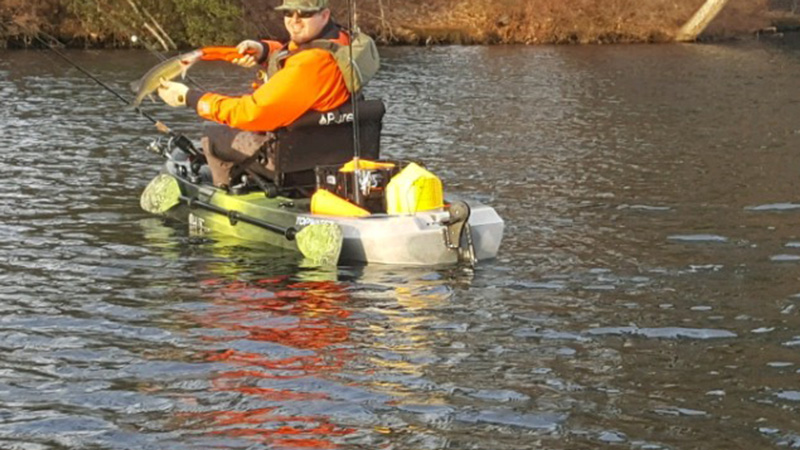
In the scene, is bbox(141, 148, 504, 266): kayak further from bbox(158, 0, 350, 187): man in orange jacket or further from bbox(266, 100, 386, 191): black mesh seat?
bbox(158, 0, 350, 187): man in orange jacket

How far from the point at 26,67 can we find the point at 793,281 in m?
25.4

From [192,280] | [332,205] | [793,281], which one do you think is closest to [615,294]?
[793,281]

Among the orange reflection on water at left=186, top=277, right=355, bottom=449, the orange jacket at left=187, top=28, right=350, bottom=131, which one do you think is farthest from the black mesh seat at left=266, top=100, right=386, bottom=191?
the orange reflection on water at left=186, top=277, right=355, bottom=449

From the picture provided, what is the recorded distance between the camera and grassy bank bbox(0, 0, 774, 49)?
42.7m

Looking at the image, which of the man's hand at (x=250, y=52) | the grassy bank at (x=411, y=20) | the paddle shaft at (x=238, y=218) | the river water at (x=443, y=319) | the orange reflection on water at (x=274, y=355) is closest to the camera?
the orange reflection on water at (x=274, y=355)

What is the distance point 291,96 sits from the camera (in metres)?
13.9

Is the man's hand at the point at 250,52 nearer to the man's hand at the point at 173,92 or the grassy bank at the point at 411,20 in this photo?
the man's hand at the point at 173,92

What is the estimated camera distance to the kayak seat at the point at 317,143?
46.6 feet

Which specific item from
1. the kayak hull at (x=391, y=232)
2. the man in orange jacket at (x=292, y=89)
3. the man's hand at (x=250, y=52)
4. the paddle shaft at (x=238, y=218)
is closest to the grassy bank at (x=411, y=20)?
the man's hand at (x=250, y=52)

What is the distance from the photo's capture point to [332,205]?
13.6 m

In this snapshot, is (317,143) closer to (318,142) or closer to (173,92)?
(318,142)

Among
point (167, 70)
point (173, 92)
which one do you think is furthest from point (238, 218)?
point (167, 70)

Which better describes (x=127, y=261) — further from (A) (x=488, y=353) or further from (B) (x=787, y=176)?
(B) (x=787, y=176)

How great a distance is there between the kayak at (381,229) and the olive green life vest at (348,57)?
1.24 meters
